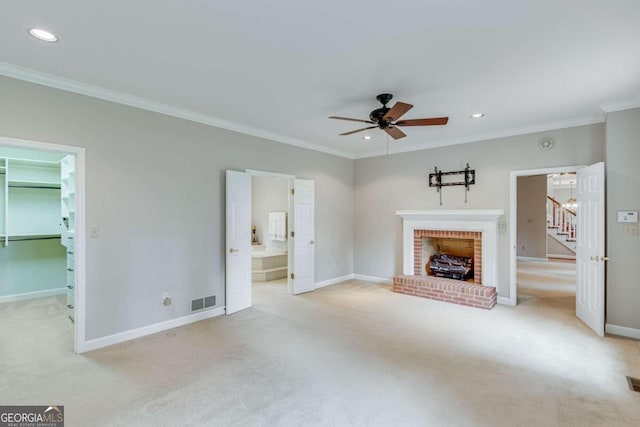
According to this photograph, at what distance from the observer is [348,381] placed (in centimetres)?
265

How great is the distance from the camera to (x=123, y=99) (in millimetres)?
3471

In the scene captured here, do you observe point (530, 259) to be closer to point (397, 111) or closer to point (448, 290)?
point (448, 290)

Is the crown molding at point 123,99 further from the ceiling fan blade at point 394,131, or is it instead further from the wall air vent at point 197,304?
the wall air vent at point 197,304

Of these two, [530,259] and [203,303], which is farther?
[530,259]

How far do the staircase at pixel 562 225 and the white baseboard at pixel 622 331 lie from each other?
25.0 feet

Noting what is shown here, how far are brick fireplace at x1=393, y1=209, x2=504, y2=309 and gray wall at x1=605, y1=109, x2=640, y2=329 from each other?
1.35m

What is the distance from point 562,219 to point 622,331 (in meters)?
8.47

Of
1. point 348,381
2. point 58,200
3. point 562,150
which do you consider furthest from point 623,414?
point 58,200

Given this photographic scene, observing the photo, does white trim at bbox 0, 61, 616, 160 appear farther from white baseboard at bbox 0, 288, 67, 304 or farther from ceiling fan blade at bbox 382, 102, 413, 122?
white baseboard at bbox 0, 288, 67, 304

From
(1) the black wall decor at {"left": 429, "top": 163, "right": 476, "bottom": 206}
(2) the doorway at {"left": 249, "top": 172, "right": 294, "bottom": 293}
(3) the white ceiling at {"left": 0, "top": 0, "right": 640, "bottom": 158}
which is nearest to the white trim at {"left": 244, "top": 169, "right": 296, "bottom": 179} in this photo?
(3) the white ceiling at {"left": 0, "top": 0, "right": 640, "bottom": 158}

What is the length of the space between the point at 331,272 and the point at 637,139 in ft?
15.9

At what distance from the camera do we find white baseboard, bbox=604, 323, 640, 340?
11.8ft

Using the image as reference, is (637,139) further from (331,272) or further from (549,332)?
(331,272)

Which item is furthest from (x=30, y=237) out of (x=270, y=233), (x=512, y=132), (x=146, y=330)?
(x=512, y=132)
